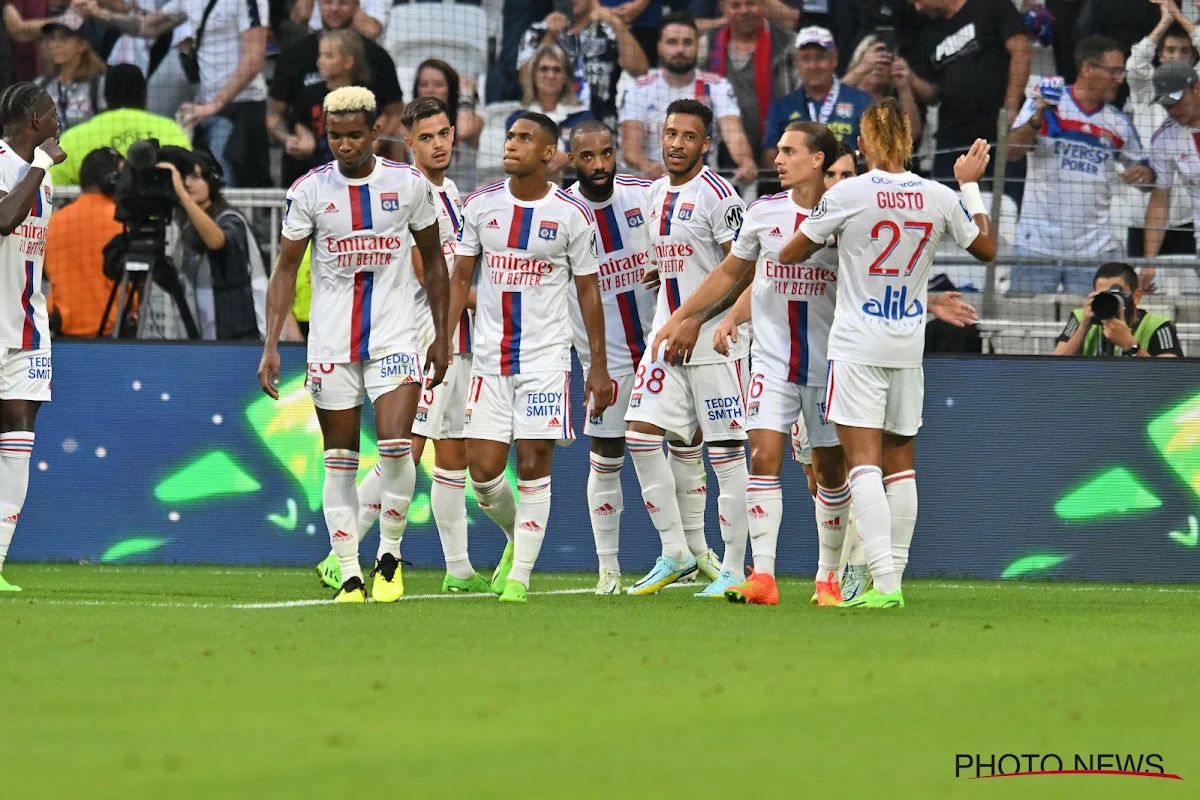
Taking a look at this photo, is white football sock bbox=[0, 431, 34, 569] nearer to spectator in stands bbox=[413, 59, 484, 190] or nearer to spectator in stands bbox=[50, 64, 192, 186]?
spectator in stands bbox=[50, 64, 192, 186]

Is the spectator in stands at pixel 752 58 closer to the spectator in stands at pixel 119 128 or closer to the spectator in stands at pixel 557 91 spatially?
the spectator in stands at pixel 557 91

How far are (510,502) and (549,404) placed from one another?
130cm

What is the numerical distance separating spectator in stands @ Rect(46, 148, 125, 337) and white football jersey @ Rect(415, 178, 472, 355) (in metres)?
3.48

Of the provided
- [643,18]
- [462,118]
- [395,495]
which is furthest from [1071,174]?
[395,495]

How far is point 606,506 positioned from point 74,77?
7.61 m

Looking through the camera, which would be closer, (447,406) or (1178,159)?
(447,406)

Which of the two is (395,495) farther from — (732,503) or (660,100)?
(660,100)

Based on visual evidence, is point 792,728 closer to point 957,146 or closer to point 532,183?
point 532,183

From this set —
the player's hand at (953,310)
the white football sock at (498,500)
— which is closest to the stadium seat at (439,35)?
the white football sock at (498,500)

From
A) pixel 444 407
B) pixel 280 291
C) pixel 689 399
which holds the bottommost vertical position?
pixel 444 407

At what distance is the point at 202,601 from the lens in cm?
844

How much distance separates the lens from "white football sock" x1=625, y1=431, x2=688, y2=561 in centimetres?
929

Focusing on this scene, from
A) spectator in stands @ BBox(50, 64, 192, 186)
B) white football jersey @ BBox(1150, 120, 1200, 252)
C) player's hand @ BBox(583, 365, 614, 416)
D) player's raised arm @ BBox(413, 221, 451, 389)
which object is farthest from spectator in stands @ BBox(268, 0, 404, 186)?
white football jersey @ BBox(1150, 120, 1200, 252)

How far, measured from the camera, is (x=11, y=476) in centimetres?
892
